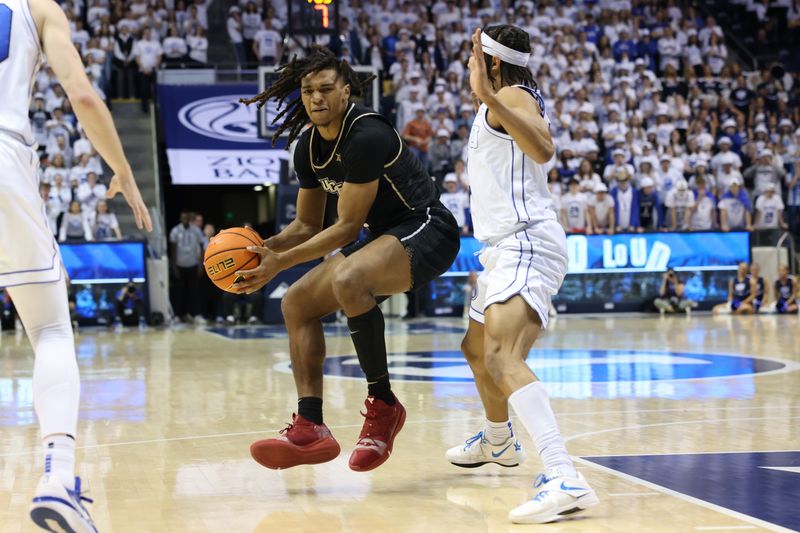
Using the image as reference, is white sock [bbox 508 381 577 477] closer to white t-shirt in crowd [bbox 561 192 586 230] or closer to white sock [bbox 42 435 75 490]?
white sock [bbox 42 435 75 490]

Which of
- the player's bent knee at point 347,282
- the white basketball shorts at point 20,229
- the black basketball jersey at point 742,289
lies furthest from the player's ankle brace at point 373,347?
the black basketball jersey at point 742,289

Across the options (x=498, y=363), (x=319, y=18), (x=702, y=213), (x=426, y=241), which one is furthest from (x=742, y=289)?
(x=498, y=363)

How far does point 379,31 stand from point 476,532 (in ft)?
62.8

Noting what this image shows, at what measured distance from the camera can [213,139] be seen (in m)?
20.0

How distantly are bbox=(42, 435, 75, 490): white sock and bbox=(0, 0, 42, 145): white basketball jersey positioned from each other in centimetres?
97

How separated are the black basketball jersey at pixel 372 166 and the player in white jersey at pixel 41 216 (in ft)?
4.02

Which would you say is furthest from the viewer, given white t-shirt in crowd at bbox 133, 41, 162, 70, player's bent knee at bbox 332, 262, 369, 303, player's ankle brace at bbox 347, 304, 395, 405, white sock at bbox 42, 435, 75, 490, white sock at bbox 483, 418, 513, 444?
white t-shirt in crowd at bbox 133, 41, 162, 70

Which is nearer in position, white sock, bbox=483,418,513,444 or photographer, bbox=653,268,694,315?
white sock, bbox=483,418,513,444

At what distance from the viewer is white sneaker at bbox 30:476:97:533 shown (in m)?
3.22

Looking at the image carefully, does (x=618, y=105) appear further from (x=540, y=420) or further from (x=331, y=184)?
(x=540, y=420)

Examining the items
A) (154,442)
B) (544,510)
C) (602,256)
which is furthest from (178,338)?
(544,510)

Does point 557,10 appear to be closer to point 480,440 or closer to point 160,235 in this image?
point 160,235

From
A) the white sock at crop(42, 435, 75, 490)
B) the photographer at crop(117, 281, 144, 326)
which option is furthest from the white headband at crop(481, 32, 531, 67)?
the photographer at crop(117, 281, 144, 326)

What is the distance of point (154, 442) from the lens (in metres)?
5.62
